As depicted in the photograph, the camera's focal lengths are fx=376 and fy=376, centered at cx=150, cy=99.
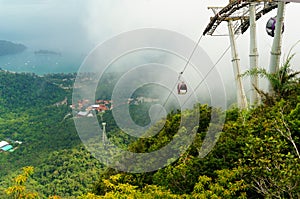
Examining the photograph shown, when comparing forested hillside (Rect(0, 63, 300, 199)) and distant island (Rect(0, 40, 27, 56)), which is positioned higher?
distant island (Rect(0, 40, 27, 56))

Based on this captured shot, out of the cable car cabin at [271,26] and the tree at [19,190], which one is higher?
the cable car cabin at [271,26]

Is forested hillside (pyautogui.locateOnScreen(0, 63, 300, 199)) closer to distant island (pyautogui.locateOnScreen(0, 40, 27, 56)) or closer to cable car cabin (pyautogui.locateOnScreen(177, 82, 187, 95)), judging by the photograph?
cable car cabin (pyautogui.locateOnScreen(177, 82, 187, 95))

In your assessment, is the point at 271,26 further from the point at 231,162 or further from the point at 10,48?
the point at 10,48

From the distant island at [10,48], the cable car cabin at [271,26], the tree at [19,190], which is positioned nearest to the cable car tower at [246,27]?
the cable car cabin at [271,26]

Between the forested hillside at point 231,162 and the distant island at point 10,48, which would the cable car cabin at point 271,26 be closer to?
the forested hillside at point 231,162

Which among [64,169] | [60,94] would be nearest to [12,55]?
[60,94]

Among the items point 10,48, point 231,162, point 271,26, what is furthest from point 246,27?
point 10,48

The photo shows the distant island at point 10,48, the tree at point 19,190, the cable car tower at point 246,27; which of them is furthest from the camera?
the distant island at point 10,48

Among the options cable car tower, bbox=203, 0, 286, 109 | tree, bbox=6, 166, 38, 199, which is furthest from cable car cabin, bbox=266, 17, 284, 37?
tree, bbox=6, 166, 38, 199

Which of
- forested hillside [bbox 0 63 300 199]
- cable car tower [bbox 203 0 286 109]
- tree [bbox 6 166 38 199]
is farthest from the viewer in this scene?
cable car tower [bbox 203 0 286 109]
